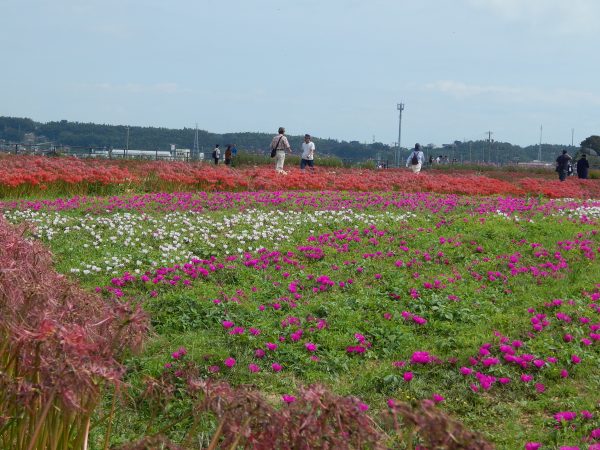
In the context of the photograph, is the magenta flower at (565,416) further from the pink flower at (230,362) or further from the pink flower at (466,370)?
the pink flower at (230,362)

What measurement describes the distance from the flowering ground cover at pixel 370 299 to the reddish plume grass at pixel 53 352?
710 mm

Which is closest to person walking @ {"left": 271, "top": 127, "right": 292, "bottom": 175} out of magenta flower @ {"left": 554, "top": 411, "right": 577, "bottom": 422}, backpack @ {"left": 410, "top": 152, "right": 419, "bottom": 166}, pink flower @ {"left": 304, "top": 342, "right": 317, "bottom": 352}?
backpack @ {"left": 410, "top": 152, "right": 419, "bottom": 166}

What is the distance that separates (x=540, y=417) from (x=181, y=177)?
14.2 m

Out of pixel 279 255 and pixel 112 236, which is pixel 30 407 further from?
pixel 112 236

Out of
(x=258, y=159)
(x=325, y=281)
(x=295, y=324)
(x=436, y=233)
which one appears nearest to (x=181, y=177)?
(x=436, y=233)

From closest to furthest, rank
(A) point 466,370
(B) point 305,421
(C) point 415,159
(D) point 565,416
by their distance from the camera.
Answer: (B) point 305,421, (D) point 565,416, (A) point 466,370, (C) point 415,159

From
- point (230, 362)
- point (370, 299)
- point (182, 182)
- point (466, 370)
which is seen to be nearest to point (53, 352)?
point (230, 362)

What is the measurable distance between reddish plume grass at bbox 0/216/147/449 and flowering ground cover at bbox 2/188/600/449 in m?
0.71

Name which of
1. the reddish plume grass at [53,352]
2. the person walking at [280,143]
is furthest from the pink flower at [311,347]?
the person walking at [280,143]

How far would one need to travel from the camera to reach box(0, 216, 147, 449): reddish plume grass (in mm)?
2094

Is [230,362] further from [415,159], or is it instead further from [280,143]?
[415,159]

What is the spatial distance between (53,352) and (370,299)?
217 inches

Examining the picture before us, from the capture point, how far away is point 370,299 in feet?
24.6

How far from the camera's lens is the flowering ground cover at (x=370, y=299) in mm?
5367
